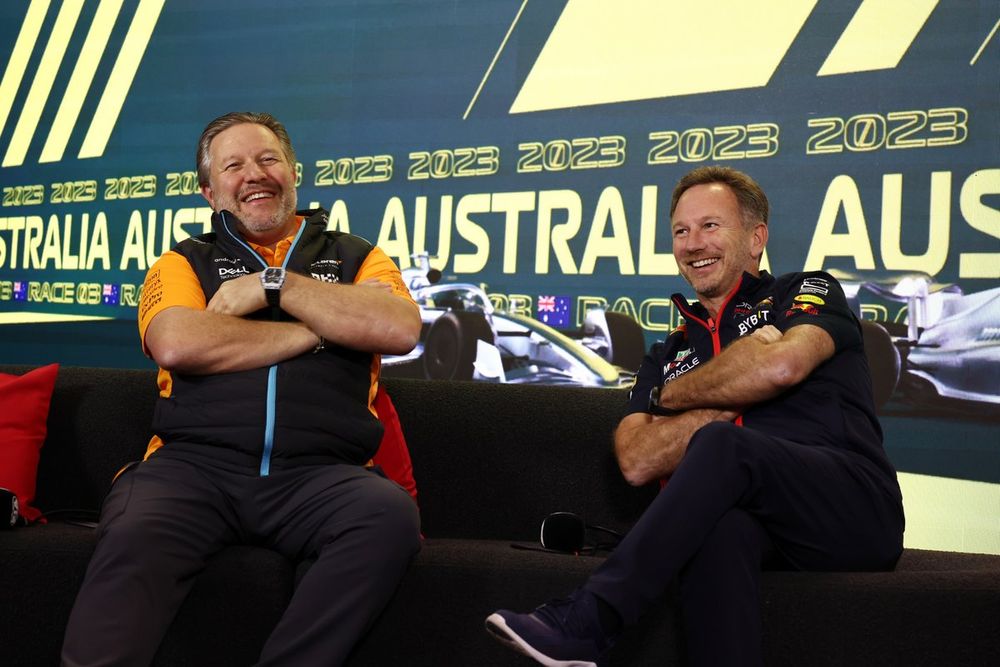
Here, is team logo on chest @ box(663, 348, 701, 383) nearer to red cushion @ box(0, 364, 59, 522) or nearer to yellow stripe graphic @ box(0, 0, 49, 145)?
red cushion @ box(0, 364, 59, 522)

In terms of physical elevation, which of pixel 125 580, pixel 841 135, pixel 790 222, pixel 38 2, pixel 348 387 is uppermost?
pixel 38 2

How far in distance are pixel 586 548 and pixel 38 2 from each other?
3812 millimetres

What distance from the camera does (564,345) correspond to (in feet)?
12.4

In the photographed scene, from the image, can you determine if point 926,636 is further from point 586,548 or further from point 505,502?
point 505,502

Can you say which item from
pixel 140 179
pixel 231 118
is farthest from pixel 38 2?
pixel 231 118

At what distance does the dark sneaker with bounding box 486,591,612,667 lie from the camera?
1767 mm

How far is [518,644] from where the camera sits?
5.81 feet

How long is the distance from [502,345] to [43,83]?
2.56 meters

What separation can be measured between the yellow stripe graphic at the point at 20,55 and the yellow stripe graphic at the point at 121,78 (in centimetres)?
50

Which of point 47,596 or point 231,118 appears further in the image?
point 231,118

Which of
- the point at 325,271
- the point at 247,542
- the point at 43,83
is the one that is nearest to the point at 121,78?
the point at 43,83

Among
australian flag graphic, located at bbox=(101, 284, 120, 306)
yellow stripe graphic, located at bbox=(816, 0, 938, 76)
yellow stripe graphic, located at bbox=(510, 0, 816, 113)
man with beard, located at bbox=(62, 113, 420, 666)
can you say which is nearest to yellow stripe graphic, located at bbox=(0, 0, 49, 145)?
australian flag graphic, located at bbox=(101, 284, 120, 306)

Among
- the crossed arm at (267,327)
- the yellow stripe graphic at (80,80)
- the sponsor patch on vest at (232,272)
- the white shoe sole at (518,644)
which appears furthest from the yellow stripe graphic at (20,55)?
the white shoe sole at (518,644)

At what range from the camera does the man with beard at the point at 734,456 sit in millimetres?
1807
